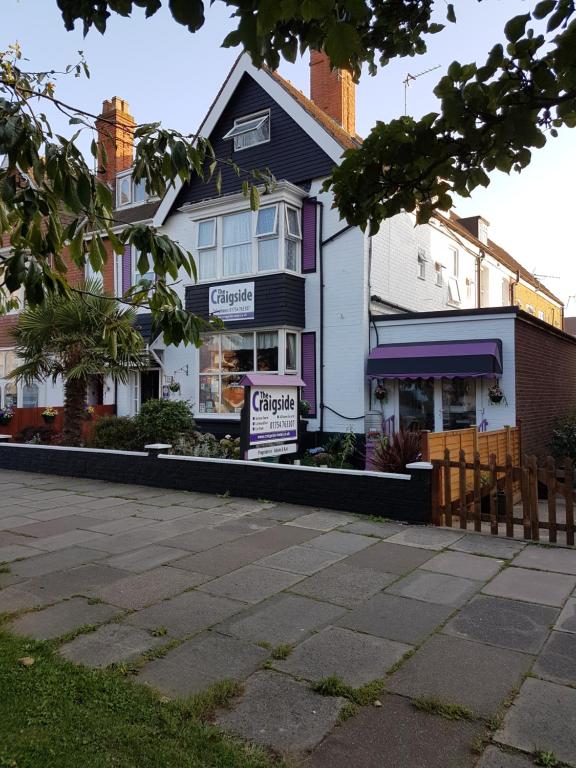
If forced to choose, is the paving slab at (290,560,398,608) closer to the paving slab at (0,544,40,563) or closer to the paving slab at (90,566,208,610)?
the paving slab at (90,566,208,610)

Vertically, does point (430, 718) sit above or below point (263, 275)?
below

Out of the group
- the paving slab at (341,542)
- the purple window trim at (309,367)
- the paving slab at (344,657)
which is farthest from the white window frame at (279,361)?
the paving slab at (344,657)

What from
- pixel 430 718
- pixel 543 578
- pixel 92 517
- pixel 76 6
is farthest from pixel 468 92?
pixel 92 517

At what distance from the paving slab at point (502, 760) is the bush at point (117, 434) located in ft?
37.2

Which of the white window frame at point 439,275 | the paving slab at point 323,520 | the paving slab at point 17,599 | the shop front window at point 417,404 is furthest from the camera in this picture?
the white window frame at point 439,275

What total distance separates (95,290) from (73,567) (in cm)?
1081

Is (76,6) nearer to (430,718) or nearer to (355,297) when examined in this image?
(430,718)

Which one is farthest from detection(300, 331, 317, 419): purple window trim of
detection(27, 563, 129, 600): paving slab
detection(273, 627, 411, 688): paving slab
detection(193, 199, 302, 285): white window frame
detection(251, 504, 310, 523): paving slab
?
detection(273, 627, 411, 688): paving slab

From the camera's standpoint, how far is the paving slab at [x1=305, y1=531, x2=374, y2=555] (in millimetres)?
7281

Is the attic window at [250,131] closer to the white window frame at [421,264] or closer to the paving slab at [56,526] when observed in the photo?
the white window frame at [421,264]

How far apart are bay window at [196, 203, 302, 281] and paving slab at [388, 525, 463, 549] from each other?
9280mm

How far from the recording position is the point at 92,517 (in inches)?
361

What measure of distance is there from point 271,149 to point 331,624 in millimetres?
14770

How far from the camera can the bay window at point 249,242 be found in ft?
52.5
